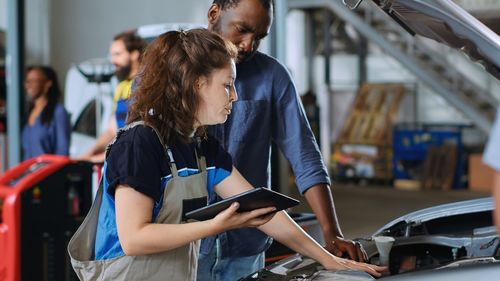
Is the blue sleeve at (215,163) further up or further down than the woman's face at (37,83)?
further up

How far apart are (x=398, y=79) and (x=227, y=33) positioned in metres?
11.8

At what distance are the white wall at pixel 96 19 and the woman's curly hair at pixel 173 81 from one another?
34.6 ft

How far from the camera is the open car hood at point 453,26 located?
2127 mm

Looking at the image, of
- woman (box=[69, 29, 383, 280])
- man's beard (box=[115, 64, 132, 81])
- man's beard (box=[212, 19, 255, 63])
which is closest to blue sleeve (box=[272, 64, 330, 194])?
man's beard (box=[212, 19, 255, 63])

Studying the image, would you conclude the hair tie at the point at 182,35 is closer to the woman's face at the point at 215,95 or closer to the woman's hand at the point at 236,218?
the woman's face at the point at 215,95

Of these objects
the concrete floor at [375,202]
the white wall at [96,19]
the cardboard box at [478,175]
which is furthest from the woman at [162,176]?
the white wall at [96,19]

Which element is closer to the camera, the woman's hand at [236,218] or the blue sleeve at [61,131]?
the woman's hand at [236,218]

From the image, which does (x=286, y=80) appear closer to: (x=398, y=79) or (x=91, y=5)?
(x=91, y=5)

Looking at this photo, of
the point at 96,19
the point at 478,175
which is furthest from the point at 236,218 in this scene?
A: the point at 96,19

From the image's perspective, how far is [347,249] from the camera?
8.32 ft

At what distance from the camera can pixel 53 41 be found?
13.0 m

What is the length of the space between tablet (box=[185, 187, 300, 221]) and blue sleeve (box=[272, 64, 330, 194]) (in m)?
0.76

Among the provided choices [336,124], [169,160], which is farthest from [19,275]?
[336,124]

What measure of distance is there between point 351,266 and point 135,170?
691 mm
